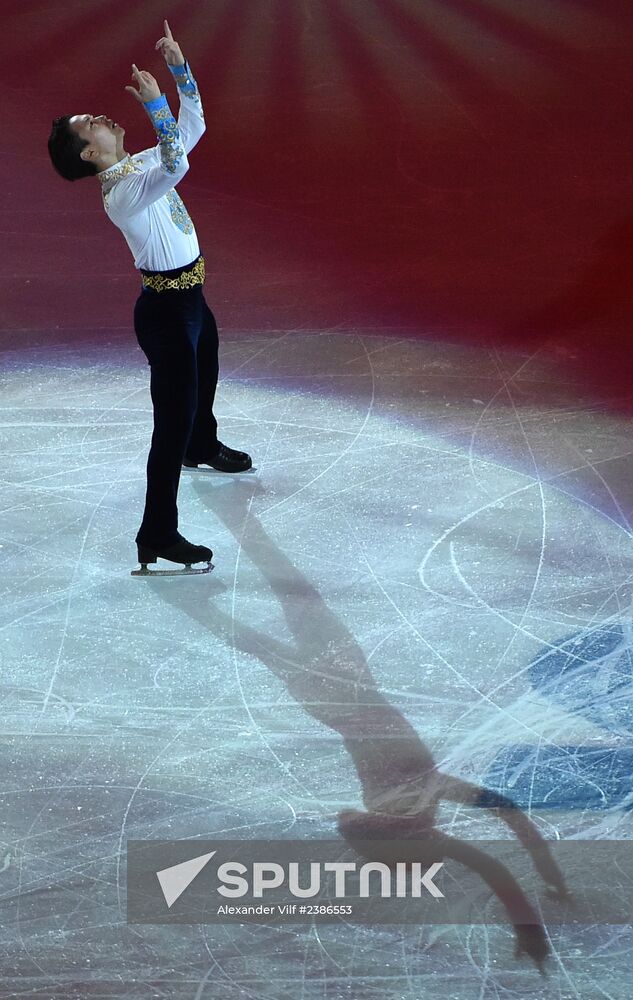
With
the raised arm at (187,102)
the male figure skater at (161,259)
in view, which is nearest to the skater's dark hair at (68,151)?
the male figure skater at (161,259)

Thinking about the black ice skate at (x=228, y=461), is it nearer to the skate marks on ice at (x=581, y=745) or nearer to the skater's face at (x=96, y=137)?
the skater's face at (x=96, y=137)

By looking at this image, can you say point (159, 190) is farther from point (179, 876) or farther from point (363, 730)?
point (179, 876)

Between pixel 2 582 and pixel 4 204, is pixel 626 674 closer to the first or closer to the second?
pixel 2 582

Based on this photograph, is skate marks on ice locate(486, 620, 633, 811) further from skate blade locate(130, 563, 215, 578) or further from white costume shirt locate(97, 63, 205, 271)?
white costume shirt locate(97, 63, 205, 271)

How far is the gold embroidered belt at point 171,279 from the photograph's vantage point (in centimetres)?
383

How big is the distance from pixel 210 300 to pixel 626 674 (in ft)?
10.4

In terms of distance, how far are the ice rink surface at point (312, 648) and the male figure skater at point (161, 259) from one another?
28 cm

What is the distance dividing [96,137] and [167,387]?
80 centimetres

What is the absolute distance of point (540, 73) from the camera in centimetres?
836

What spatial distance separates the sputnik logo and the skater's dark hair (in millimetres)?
2029

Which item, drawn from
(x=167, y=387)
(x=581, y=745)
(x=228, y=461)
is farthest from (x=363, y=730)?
(x=228, y=461)

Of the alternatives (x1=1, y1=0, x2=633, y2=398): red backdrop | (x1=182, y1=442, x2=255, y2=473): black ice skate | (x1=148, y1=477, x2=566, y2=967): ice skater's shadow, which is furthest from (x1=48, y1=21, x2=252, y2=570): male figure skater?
(x1=1, y1=0, x2=633, y2=398): red backdrop

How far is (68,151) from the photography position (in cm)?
361

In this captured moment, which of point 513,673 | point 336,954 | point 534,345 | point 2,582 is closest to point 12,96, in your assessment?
point 534,345
